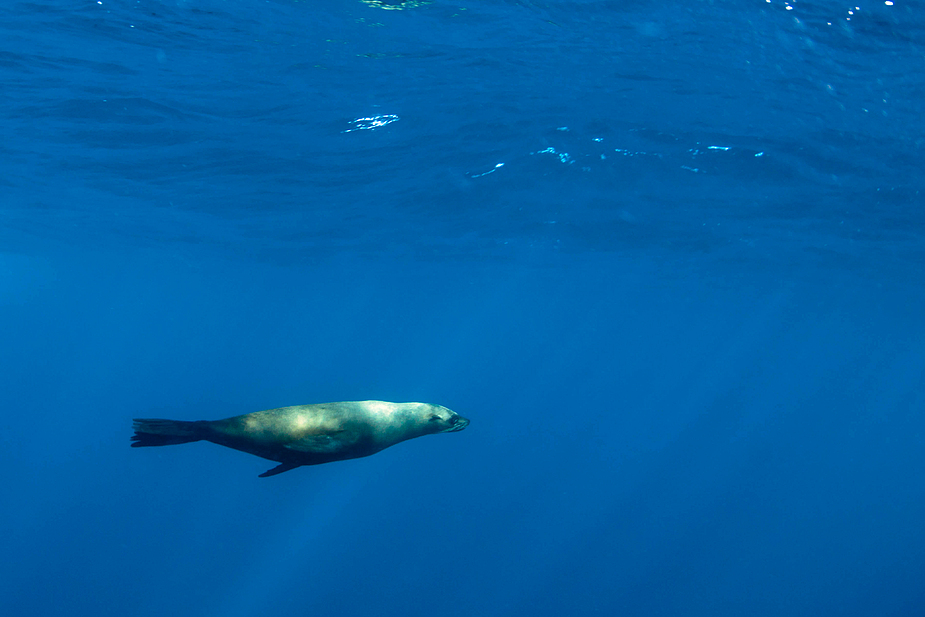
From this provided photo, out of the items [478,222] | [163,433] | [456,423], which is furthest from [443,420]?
[478,222]

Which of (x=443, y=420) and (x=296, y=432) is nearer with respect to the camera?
(x=296, y=432)

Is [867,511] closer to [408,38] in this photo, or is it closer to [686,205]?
[686,205]

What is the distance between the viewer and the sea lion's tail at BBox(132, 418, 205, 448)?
9.39 ft

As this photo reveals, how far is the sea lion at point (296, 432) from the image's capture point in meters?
2.83

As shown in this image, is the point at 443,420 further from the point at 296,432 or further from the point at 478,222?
the point at 478,222

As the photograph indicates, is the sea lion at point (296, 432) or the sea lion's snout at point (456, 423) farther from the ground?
the sea lion at point (296, 432)

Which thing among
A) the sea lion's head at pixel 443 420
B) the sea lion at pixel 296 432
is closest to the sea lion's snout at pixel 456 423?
the sea lion's head at pixel 443 420

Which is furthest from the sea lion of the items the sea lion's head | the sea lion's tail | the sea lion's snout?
the sea lion's snout

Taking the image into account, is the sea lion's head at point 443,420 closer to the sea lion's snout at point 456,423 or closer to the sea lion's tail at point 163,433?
the sea lion's snout at point 456,423

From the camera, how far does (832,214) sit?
60.7 feet

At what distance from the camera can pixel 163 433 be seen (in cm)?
289

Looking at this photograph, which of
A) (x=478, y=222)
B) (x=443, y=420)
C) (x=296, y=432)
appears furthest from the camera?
(x=478, y=222)

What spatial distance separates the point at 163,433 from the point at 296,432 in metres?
0.71

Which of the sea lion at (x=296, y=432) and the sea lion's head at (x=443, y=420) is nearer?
the sea lion at (x=296, y=432)
